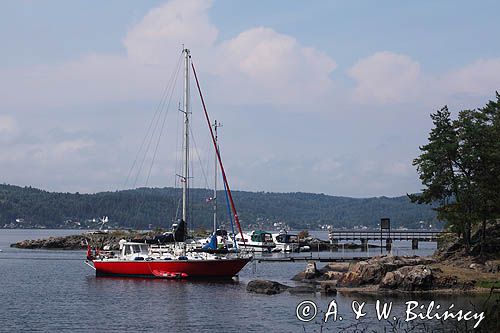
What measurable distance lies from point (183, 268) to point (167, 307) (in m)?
16.2

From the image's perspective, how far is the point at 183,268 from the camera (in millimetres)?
64938

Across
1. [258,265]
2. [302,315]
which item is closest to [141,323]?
[302,315]

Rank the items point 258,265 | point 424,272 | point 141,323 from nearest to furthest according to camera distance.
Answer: point 141,323 → point 424,272 → point 258,265

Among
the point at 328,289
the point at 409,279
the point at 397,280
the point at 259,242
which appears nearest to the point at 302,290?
the point at 328,289

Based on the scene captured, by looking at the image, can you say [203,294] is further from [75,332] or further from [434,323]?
[434,323]

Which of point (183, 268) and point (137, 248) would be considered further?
point (137, 248)

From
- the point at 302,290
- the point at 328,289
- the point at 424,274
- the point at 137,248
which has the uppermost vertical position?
the point at 137,248

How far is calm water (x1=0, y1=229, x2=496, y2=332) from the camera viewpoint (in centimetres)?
4053

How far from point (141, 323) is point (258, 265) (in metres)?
46.6

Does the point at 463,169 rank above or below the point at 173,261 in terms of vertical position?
above

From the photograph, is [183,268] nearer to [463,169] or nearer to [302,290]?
[302,290]

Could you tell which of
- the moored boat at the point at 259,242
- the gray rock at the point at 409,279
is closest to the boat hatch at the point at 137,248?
the gray rock at the point at 409,279

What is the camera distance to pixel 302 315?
43.9 metres

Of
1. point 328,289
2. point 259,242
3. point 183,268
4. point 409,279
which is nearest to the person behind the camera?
point 409,279
